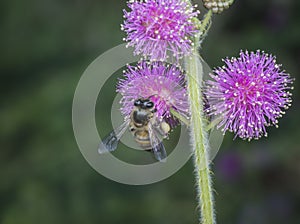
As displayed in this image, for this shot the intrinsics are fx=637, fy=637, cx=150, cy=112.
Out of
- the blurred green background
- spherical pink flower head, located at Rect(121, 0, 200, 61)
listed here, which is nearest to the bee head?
spherical pink flower head, located at Rect(121, 0, 200, 61)

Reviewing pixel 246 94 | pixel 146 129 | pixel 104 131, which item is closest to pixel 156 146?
pixel 146 129

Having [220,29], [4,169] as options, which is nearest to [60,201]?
[4,169]

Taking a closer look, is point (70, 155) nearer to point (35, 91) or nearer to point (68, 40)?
point (35, 91)

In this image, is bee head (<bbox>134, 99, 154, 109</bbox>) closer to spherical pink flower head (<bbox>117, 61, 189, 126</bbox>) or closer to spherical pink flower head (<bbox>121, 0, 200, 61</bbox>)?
spherical pink flower head (<bbox>117, 61, 189, 126</bbox>)

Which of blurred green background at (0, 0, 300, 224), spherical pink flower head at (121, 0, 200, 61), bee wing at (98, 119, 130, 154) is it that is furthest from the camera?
blurred green background at (0, 0, 300, 224)

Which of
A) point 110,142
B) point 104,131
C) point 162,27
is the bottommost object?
point 110,142

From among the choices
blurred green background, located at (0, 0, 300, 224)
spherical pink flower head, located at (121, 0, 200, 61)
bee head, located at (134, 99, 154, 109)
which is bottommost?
bee head, located at (134, 99, 154, 109)

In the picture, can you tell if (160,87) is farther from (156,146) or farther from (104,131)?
(104,131)
